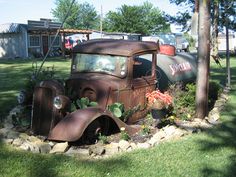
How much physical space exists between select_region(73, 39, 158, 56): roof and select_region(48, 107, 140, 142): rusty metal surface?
1399mm

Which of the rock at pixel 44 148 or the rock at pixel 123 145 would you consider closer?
the rock at pixel 44 148

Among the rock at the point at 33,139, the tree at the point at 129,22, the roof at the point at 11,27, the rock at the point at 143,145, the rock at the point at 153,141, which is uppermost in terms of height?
the tree at the point at 129,22

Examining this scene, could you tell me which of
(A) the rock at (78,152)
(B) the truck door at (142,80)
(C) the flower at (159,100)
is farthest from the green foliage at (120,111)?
(A) the rock at (78,152)

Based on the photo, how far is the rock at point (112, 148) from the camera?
617 cm

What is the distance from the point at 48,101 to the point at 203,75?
10.7 ft

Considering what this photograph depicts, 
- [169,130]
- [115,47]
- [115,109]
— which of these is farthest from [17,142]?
[115,47]

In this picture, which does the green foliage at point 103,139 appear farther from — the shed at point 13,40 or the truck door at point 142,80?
the shed at point 13,40

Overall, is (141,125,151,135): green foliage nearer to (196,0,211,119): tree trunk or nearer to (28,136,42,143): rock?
(196,0,211,119): tree trunk

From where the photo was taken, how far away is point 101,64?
25.6 feet

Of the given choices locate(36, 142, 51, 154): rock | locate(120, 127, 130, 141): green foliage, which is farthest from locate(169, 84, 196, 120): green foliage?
locate(36, 142, 51, 154): rock

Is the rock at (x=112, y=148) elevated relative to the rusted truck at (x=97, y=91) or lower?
lower

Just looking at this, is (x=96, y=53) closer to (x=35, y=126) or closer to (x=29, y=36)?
(x=35, y=126)

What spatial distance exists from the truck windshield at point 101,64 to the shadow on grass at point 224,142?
6.38 feet

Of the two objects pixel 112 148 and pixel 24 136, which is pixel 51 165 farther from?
pixel 24 136
